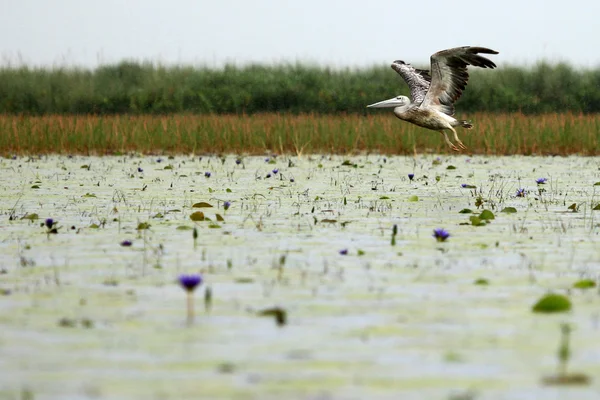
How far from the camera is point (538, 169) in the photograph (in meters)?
15.1

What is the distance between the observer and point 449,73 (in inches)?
494

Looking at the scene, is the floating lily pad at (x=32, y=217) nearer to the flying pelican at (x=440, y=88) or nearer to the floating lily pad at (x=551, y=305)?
the floating lily pad at (x=551, y=305)

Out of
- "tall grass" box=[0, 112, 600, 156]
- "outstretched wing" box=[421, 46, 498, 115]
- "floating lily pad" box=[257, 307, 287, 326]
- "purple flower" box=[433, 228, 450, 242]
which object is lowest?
"floating lily pad" box=[257, 307, 287, 326]

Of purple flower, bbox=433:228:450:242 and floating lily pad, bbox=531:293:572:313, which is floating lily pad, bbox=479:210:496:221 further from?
floating lily pad, bbox=531:293:572:313

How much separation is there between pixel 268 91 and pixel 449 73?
61.1 ft

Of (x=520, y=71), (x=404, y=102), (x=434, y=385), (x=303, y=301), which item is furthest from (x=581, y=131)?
(x=434, y=385)

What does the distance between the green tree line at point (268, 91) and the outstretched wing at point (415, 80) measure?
50.2ft

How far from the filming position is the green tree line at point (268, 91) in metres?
30.1

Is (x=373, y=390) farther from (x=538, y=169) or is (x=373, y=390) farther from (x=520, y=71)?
(x=520, y=71)

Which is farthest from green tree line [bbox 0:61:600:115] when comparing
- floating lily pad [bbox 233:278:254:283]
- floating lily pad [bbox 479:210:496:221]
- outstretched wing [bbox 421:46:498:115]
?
floating lily pad [bbox 233:278:254:283]

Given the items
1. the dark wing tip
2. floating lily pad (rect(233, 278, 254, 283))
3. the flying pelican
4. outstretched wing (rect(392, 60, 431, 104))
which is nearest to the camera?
floating lily pad (rect(233, 278, 254, 283))

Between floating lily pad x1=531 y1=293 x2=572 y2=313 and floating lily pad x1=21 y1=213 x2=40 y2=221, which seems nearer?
floating lily pad x1=531 y1=293 x2=572 y2=313

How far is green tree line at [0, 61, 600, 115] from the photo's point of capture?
3014cm

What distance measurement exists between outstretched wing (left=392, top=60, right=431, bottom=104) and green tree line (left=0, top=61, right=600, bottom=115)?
602 inches
